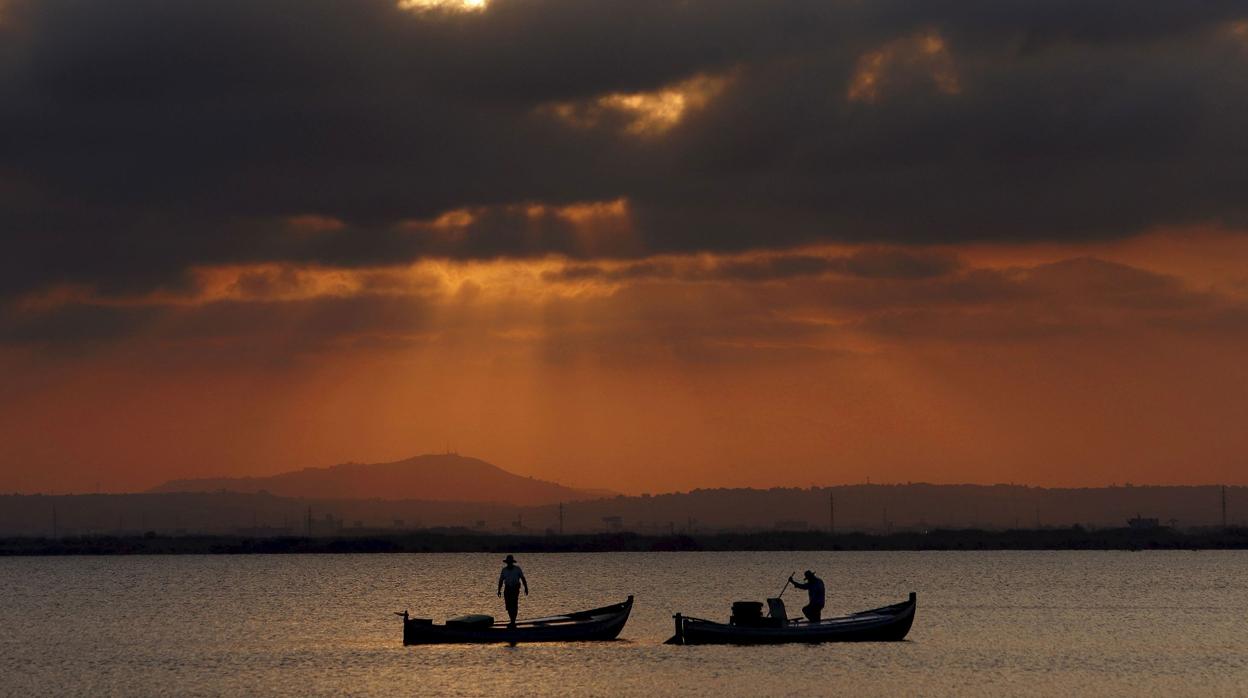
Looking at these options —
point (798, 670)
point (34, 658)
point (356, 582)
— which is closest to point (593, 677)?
point (798, 670)

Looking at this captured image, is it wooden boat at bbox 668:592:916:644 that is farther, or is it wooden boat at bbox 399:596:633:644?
wooden boat at bbox 399:596:633:644

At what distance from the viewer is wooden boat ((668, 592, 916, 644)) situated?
61656 mm

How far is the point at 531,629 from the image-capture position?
207 feet

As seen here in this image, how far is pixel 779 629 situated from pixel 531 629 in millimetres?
9563

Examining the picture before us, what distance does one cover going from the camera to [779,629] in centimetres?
6172

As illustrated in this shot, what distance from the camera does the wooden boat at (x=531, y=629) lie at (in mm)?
62750

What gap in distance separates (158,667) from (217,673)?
411 cm

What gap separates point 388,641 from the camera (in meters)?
76.3

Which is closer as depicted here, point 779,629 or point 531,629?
point 779,629

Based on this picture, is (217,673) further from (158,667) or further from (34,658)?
(34,658)

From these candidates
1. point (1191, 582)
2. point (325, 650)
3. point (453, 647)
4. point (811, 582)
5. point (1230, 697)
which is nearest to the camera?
point (1230, 697)

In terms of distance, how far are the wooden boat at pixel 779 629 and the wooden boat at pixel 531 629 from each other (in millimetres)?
2799

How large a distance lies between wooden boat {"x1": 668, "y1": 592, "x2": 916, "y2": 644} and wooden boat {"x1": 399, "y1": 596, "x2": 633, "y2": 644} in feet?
9.18

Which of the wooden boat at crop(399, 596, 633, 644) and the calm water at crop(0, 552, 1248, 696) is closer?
the calm water at crop(0, 552, 1248, 696)
